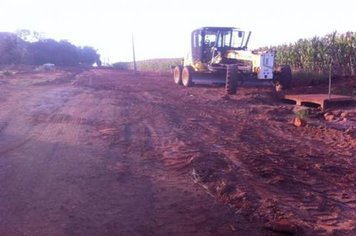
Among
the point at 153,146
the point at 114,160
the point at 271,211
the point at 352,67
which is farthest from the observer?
the point at 352,67

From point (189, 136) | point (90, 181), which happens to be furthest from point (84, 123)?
point (90, 181)

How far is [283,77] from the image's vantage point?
70.9 ft

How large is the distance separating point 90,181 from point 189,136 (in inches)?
147

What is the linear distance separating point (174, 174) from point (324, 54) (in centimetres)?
2144

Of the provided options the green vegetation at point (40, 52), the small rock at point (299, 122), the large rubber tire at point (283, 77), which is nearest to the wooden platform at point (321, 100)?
the small rock at point (299, 122)

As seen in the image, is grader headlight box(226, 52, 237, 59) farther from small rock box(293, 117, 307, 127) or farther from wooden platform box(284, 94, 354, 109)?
small rock box(293, 117, 307, 127)

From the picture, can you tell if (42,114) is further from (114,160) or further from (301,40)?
(301,40)

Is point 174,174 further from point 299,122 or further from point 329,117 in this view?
point 329,117

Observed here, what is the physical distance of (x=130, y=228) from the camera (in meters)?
5.43

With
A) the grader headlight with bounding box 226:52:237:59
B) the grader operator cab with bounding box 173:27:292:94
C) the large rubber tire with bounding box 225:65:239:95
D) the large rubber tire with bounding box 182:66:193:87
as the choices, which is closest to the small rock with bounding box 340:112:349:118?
the large rubber tire with bounding box 225:65:239:95

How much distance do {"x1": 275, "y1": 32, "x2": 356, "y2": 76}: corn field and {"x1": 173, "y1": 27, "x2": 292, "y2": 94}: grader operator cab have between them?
3886mm

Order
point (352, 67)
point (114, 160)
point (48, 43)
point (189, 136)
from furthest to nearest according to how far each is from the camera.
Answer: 1. point (48, 43)
2. point (352, 67)
3. point (189, 136)
4. point (114, 160)

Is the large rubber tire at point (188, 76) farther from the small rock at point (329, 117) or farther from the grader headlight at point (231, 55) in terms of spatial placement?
the small rock at point (329, 117)

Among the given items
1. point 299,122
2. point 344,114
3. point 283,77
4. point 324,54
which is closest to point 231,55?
point 283,77
